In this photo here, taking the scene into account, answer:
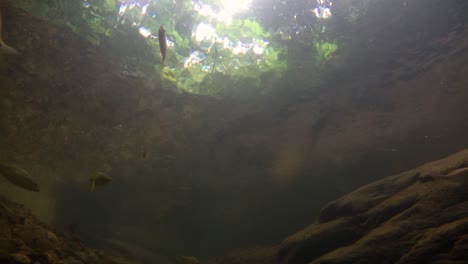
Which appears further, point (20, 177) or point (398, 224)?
point (398, 224)

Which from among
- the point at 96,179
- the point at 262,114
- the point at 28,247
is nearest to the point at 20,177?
the point at 28,247

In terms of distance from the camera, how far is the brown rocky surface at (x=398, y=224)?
21.1 feet

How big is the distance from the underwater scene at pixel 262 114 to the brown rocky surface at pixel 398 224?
0.04 meters

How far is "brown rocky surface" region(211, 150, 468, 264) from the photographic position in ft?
21.1

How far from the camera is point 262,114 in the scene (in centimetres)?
1502

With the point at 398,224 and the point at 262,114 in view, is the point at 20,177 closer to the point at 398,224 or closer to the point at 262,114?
the point at 398,224

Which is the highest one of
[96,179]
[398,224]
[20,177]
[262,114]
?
[262,114]

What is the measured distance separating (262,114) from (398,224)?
8536 mm

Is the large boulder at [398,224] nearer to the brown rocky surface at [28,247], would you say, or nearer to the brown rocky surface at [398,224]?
the brown rocky surface at [398,224]

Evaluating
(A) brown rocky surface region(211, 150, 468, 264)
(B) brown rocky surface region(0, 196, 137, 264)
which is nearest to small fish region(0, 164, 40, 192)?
(B) brown rocky surface region(0, 196, 137, 264)

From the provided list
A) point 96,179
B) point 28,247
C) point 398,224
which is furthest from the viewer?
point 398,224

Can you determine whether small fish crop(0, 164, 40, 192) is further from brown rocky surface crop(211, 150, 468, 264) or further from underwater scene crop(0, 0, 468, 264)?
brown rocky surface crop(211, 150, 468, 264)

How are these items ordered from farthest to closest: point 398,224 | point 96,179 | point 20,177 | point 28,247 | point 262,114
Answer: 1. point 262,114
2. point 398,224
3. point 20,177
4. point 28,247
5. point 96,179

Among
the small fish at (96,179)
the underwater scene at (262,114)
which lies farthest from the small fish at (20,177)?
the small fish at (96,179)
